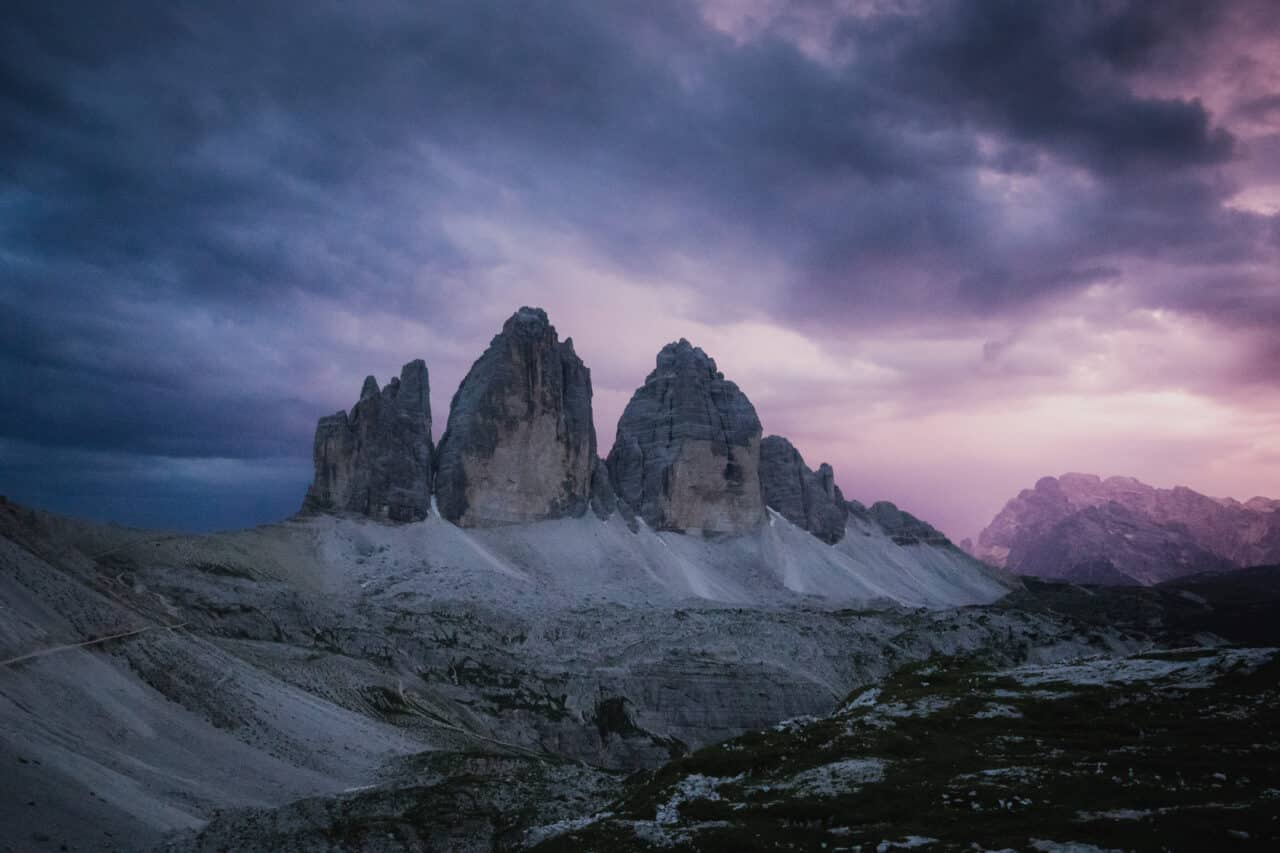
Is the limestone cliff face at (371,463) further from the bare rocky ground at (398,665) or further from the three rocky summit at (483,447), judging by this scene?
the bare rocky ground at (398,665)

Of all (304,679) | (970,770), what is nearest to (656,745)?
(304,679)

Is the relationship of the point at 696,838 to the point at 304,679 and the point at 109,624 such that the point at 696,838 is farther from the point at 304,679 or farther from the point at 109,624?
the point at 304,679

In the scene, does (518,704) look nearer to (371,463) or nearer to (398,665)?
(398,665)

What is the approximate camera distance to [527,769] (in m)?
58.7

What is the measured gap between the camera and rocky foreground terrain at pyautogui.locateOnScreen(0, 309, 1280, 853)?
2983cm

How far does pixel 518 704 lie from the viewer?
304 feet

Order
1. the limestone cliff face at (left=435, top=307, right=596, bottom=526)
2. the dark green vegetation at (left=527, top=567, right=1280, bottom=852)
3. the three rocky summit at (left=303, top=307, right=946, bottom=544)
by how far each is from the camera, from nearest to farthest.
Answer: the dark green vegetation at (left=527, top=567, right=1280, bottom=852)
the three rocky summit at (left=303, top=307, right=946, bottom=544)
the limestone cliff face at (left=435, top=307, right=596, bottom=526)

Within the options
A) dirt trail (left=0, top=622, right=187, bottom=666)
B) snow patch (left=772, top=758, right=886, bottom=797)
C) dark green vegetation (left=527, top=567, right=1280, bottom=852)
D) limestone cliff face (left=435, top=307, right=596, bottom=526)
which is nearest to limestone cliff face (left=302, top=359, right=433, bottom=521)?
limestone cliff face (left=435, top=307, right=596, bottom=526)

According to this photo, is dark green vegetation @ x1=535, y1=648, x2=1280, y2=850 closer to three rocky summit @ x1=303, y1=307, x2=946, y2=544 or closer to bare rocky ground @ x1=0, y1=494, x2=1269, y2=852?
bare rocky ground @ x1=0, y1=494, x2=1269, y2=852

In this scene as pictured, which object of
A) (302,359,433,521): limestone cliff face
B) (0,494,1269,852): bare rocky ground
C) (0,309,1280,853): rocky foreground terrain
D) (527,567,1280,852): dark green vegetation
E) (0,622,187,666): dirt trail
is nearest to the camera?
(527,567,1280,852): dark green vegetation

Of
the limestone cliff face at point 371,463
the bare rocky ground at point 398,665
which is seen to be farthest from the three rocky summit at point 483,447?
the bare rocky ground at point 398,665

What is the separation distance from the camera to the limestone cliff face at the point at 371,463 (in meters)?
160

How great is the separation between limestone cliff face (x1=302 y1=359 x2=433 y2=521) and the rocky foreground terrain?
598mm

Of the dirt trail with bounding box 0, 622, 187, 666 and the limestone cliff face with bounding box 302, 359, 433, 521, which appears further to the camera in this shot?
the limestone cliff face with bounding box 302, 359, 433, 521
